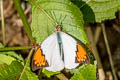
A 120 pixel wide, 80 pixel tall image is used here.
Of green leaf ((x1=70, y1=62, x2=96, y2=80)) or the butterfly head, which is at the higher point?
the butterfly head

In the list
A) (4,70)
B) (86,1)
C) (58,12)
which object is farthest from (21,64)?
(86,1)

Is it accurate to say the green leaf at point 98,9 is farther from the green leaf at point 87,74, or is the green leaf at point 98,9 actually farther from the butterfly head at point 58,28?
the green leaf at point 87,74

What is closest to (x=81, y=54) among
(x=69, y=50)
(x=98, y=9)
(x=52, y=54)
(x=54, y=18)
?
(x=69, y=50)

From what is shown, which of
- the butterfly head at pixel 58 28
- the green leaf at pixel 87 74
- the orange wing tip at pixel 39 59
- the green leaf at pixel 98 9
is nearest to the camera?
the green leaf at pixel 87 74

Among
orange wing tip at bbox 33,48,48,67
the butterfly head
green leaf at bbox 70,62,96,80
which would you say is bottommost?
green leaf at bbox 70,62,96,80

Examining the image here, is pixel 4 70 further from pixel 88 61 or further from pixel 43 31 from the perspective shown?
pixel 88 61

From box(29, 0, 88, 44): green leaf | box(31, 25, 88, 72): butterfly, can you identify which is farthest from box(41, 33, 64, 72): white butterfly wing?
box(29, 0, 88, 44): green leaf

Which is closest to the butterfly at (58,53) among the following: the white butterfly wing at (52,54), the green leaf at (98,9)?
the white butterfly wing at (52,54)

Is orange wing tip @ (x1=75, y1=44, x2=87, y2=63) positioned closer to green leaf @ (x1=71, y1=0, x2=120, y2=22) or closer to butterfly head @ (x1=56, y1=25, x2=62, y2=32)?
butterfly head @ (x1=56, y1=25, x2=62, y2=32)
